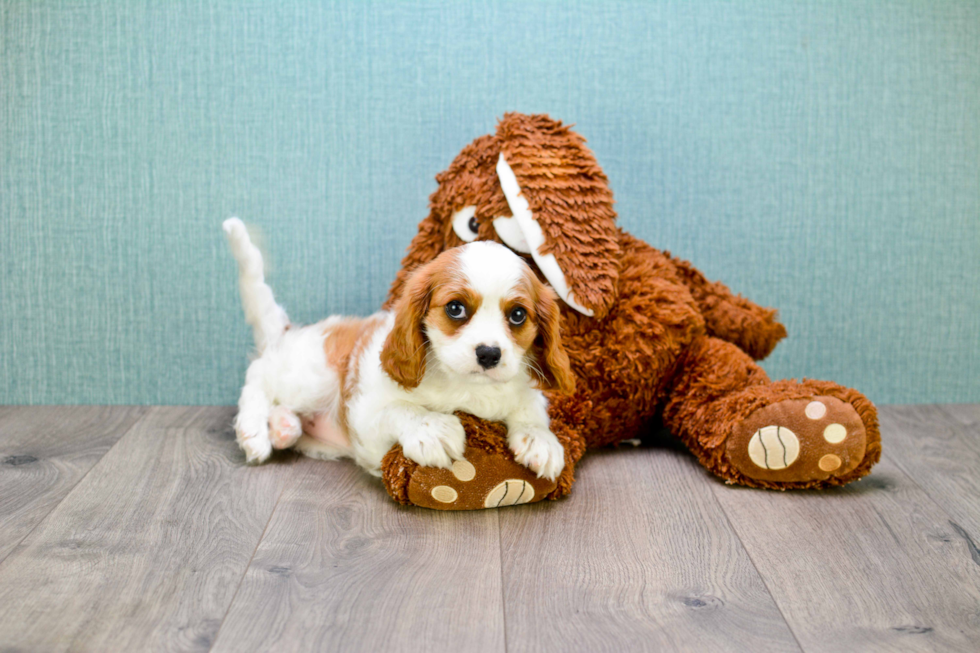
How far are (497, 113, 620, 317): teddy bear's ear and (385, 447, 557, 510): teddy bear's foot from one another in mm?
369

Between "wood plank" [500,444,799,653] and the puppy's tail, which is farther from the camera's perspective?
the puppy's tail

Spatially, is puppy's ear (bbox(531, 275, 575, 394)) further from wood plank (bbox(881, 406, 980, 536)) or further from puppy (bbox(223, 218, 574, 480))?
wood plank (bbox(881, 406, 980, 536))

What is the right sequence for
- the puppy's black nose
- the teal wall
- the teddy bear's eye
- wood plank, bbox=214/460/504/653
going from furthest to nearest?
the teal wall < the teddy bear's eye < the puppy's black nose < wood plank, bbox=214/460/504/653

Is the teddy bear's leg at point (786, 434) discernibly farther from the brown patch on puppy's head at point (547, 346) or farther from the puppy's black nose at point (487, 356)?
the puppy's black nose at point (487, 356)

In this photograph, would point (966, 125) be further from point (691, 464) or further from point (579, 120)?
point (691, 464)

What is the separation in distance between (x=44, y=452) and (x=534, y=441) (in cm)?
109

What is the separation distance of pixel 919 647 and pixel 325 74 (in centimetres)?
173

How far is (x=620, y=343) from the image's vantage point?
172 cm

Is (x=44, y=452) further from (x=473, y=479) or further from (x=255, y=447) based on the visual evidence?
(x=473, y=479)

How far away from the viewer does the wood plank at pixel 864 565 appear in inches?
44.5

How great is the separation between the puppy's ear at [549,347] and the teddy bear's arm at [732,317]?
0.58 m

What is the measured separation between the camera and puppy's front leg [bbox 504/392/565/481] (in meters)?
1.50

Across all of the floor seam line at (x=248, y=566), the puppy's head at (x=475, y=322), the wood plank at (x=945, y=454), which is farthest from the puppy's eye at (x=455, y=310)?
the wood plank at (x=945, y=454)

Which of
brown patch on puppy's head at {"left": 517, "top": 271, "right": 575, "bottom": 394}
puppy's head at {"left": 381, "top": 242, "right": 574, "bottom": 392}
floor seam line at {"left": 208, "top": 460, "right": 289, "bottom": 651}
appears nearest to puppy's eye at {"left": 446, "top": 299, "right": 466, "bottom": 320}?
puppy's head at {"left": 381, "top": 242, "right": 574, "bottom": 392}
